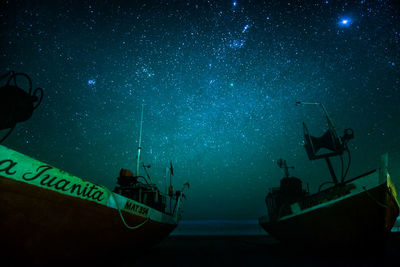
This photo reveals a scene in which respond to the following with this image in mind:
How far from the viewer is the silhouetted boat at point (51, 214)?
347 centimetres

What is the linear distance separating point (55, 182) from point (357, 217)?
35.4 feet

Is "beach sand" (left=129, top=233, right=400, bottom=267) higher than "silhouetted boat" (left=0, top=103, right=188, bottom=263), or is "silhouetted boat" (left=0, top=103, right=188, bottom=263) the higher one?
"silhouetted boat" (left=0, top=103, right=188, bottom=263)

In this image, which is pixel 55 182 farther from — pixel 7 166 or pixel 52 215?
pixel 7 166

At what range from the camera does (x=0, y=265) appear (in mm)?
3516

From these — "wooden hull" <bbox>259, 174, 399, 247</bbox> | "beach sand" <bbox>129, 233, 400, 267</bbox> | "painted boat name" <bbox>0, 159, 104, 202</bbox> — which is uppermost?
"painted boat name" <bbox>0, 159, 104, 202</bbox>

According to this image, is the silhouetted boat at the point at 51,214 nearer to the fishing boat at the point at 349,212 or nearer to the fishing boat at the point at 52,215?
the fishing boat at the point at 52,215

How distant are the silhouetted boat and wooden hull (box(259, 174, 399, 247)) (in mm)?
8930

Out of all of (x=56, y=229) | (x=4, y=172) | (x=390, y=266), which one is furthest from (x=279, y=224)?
(x=4, y=172)

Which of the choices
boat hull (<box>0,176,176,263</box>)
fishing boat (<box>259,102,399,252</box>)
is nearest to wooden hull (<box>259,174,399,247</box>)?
fishing boat (<box>259,102,399,252</box>)

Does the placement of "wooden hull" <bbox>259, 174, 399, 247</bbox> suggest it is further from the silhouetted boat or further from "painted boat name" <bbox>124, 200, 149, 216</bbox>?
the silhouetted boat

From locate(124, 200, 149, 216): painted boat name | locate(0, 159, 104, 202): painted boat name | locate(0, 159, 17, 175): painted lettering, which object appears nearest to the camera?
locate(0, 159, 17, 175): painted lettering

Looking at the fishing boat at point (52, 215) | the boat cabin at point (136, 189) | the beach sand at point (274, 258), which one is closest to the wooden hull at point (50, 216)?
the fishing boat at point (52, 215)

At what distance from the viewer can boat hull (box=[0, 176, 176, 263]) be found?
3508 mm

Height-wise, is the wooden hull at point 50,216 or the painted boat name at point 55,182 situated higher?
the painted boat name at point 55,182
